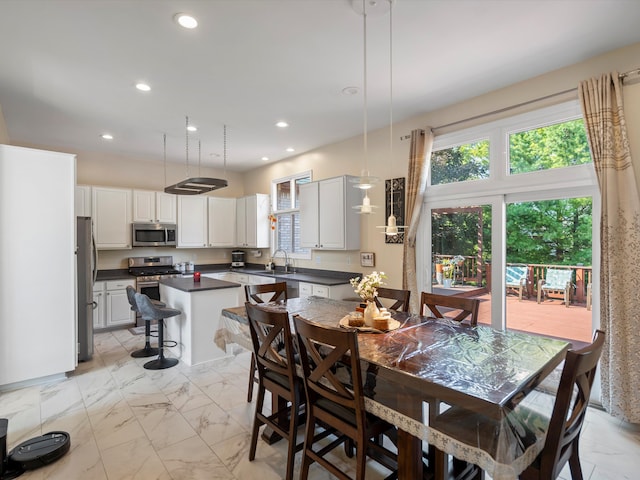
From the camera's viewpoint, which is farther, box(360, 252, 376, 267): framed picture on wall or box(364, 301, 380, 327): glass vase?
box(360, 252, 376, 267): framed picture on wall

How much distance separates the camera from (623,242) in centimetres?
259

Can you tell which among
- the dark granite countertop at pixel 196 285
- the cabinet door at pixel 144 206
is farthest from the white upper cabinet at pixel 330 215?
the cabinet door at pixel 144 206

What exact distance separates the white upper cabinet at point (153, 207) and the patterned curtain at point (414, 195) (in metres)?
4.34

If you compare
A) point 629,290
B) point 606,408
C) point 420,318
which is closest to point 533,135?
point 629,290

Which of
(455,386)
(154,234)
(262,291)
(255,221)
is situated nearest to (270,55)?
(262,291)

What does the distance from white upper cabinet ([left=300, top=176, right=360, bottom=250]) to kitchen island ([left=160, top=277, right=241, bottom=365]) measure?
4.81ft

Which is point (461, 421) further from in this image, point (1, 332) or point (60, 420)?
point (1, 332)

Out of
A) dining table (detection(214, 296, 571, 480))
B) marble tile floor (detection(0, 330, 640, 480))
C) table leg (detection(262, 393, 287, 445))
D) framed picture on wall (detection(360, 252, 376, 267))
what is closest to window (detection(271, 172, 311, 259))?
framed picture on wall (detection(360, 252, 376, 267))

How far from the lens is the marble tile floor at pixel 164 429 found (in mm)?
2129

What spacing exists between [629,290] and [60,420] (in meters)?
4.56

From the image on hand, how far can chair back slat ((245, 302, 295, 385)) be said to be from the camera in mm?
1898

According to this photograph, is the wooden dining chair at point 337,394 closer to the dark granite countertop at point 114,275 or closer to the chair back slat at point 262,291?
the chair back slat at point 262,291

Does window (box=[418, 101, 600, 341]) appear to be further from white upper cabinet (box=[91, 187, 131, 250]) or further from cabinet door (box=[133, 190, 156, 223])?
white upper cabinet (box=[91, 187, 131, 250])

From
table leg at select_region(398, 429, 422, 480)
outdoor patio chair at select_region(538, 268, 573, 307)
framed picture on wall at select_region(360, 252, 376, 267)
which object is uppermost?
framed picture on wall at select_region(360, 252, 376, 267)
